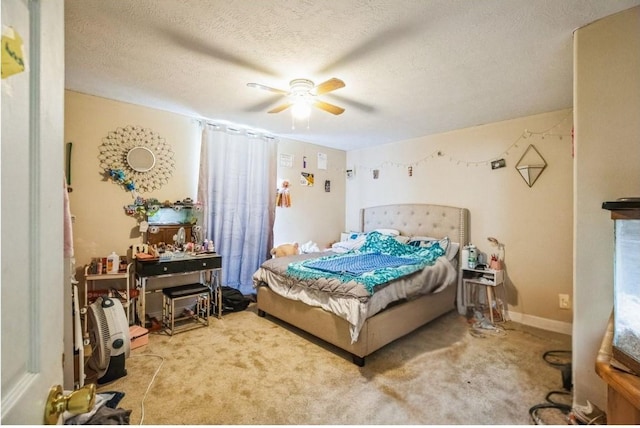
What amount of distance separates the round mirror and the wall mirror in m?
4.15

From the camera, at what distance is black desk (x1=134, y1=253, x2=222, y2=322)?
112 inches

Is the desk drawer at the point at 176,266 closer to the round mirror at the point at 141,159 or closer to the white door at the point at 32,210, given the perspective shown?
the round mirror at the point at 141,159

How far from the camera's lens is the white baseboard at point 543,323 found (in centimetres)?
296

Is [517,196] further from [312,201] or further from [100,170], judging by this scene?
[100,170]

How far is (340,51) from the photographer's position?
6.42ft

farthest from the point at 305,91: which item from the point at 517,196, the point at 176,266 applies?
the point at 517,196

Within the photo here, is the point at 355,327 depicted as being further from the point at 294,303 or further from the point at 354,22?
the point at 354,22

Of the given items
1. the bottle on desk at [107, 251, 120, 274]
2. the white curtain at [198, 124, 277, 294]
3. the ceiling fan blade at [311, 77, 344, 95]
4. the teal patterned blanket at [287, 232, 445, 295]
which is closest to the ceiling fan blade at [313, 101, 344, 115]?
the ceiling fan blade at [311, 77, 344, 95]

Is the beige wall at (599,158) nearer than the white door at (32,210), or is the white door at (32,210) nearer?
the white door at (32,210)

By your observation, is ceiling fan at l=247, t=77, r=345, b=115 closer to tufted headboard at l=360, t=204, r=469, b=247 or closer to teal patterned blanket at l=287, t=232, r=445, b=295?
teal patterned blanket at l=287, t=232, r=445, b=295

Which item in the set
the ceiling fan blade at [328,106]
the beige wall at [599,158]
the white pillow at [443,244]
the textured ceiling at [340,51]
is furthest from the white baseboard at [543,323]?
the ceiling fan blade at [328,106]

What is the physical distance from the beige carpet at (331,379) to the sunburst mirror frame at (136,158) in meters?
1.64

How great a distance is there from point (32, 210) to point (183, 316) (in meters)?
3.18

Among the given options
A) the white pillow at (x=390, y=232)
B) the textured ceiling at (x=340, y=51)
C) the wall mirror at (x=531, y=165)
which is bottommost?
the white pillow at (x=390, y=232)
